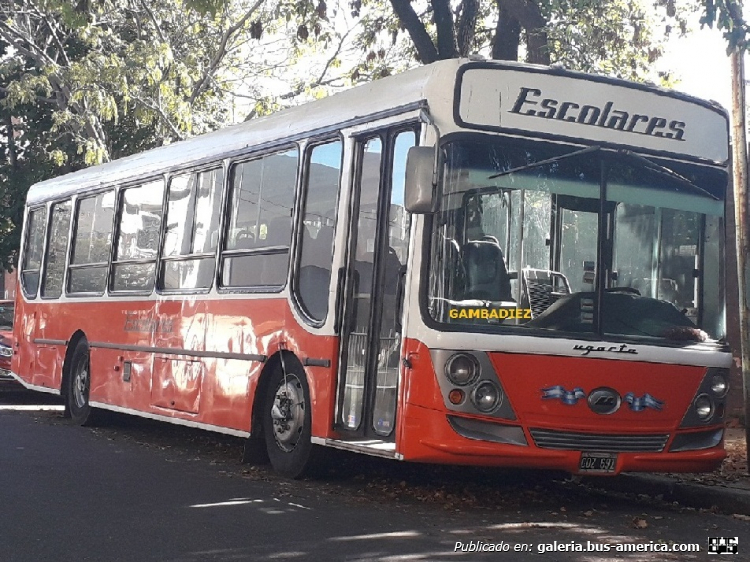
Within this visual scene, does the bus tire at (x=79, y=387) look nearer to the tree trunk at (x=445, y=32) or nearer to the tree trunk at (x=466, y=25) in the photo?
the tree trunk at (x=445, y=32)

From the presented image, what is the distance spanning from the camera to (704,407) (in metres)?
9.02

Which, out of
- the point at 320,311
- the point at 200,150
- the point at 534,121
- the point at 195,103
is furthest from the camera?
the point at 195,103

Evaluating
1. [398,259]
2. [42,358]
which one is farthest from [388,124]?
[42,358]

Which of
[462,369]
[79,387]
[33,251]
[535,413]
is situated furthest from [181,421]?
[33,251]

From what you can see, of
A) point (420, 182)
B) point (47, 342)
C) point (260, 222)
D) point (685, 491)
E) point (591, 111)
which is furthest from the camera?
point (47, 342)

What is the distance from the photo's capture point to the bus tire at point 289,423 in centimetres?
978

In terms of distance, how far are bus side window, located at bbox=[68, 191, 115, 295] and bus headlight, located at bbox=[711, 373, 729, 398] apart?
7678 mm

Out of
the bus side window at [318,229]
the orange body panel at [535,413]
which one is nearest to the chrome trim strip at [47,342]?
the bus side window at [318,229]

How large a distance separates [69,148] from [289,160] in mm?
15561

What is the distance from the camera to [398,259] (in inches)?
344

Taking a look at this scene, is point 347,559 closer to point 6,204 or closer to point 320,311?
point 320,311

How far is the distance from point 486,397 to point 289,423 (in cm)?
228

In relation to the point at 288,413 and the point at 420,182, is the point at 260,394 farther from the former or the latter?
the point at 420,182

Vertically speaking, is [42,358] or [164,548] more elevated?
[42,358]
